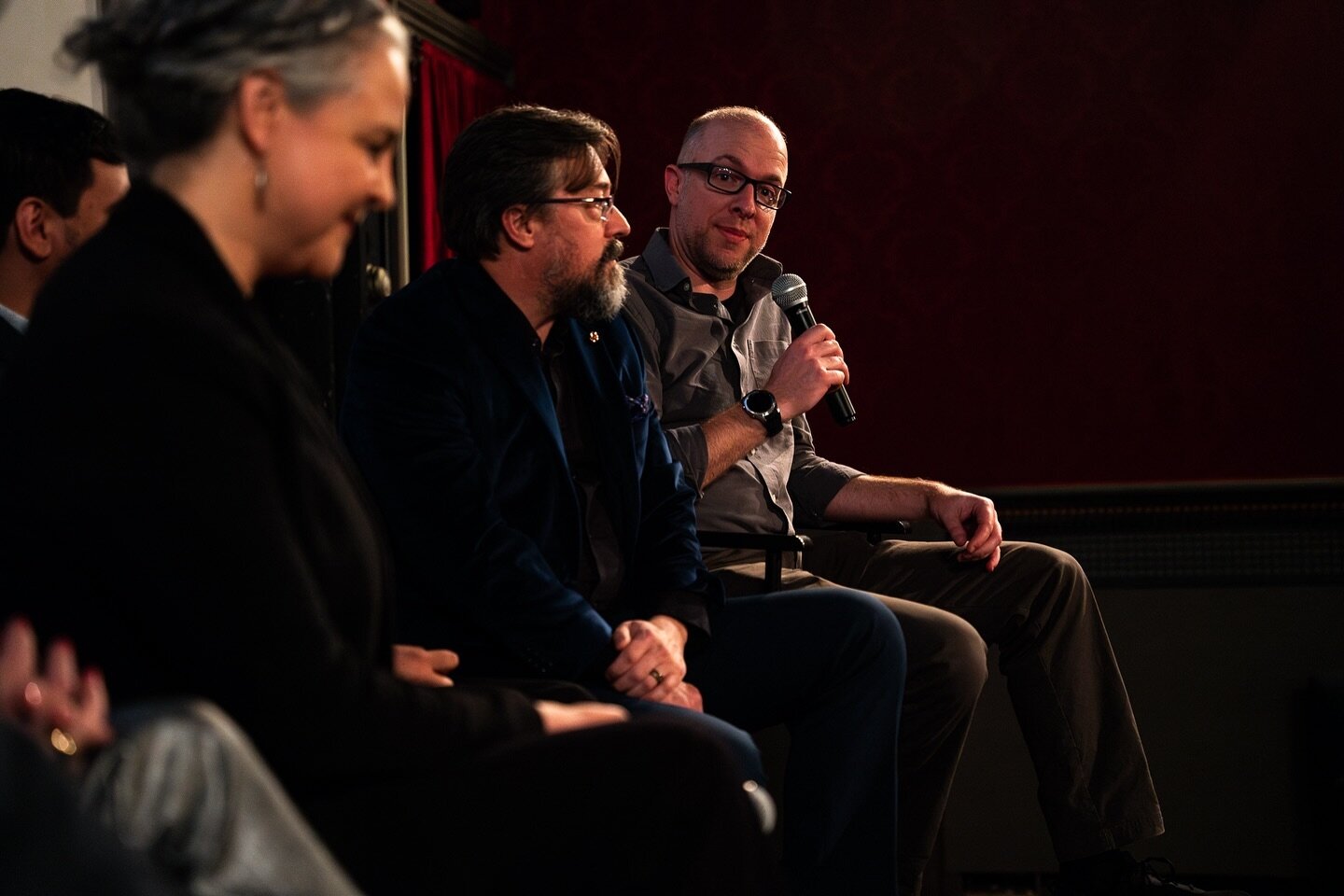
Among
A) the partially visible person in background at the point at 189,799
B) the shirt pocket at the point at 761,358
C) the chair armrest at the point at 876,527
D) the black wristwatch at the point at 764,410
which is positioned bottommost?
the chair armrest at the point at 876,527

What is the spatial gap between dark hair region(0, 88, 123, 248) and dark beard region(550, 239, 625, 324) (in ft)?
2.27

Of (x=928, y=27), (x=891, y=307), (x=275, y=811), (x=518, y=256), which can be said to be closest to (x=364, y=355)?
(x=518, y=256)

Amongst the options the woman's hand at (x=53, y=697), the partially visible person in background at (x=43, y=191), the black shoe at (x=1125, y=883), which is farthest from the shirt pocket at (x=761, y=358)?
the woman's hand at (x=53, y=697)

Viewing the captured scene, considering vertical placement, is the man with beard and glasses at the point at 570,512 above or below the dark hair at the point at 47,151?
below

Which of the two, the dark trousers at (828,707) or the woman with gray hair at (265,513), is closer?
the woman with gray hair at (265,513)

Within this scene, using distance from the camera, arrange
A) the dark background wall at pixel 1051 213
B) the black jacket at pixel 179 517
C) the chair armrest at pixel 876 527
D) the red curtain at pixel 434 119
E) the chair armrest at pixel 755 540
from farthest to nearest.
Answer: the red curtain at pixel 434 119 < the dark background wall at pixel 1051 213 < the chair armrest at pixel 876 527 < the chair armrest at pixel 755 540 < the black jacket at pixel 179 517

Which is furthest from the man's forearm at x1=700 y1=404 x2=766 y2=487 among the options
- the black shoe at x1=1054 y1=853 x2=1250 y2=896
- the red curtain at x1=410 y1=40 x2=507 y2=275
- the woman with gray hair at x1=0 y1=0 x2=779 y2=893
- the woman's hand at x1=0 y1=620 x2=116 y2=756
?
the red curtain at x1=410 y1=40 x2=507 y2=275

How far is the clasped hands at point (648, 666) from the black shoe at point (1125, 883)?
3.01ft

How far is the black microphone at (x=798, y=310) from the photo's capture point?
2.52 metres

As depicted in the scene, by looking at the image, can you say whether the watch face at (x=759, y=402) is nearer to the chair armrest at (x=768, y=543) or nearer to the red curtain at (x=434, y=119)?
the chair armrest at (x=768, y=543)

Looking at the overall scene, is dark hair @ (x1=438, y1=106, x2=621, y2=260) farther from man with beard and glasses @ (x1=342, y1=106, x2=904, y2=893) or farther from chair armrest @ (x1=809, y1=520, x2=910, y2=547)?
chair armrest @ (x1=809, y1=520, x2=910, y2=547)

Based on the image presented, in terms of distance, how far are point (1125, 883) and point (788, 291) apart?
1.18 metres

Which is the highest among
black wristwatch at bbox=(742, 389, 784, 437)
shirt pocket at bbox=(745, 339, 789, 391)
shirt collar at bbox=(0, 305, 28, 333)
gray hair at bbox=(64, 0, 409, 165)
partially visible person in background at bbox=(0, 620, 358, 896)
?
gray hair at bbox=(64, 0, 409, 165)

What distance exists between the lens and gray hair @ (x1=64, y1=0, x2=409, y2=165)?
3.51 feet
